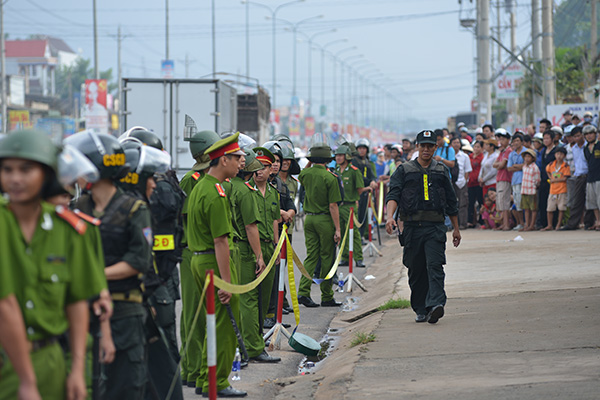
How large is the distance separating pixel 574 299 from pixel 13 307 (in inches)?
329

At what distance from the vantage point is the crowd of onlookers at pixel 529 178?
750 inches

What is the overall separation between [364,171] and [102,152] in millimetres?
14812

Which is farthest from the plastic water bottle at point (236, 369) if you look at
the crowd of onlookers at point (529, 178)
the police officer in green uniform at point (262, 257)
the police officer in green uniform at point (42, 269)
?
the crowd of onlookers at point (529, 178)

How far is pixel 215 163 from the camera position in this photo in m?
7.61

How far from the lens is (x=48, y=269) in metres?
4.15

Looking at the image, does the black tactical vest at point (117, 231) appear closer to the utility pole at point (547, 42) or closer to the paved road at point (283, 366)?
the paved road at point (283, 366)

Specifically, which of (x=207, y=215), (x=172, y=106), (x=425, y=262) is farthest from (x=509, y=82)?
(x=207, y=215)

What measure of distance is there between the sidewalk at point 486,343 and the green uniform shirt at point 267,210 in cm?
153

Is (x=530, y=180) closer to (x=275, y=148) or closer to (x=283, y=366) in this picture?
(x=275, y=148)

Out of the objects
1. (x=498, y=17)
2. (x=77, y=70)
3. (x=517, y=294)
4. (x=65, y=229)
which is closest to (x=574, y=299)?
(x=517, y=294)

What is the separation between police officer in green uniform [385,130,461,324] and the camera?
33.8 ft

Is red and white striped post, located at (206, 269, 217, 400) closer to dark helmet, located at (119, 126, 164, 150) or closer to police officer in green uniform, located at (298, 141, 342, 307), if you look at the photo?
dark helmet, located at (119, 126, 164, 150)

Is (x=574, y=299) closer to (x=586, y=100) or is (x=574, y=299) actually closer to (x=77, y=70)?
(x=586, y=100)

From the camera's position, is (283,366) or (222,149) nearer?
(222,149)
